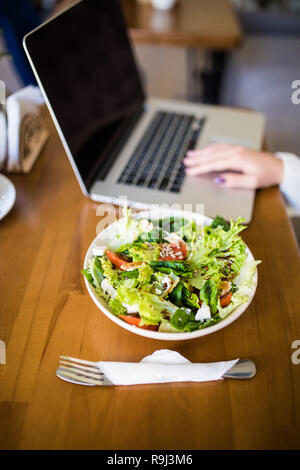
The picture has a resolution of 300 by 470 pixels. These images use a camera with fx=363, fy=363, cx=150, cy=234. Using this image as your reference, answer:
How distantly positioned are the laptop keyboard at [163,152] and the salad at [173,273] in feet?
0.73

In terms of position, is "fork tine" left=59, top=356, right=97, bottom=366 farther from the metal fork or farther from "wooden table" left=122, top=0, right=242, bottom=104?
"wooden table" left=122, top=0, right=242, bottom=104

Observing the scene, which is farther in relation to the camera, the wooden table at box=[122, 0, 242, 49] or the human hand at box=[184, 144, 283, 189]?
the wooden table at box=[122, 0, 242, 49]

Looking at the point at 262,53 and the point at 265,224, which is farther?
the point at 262,53

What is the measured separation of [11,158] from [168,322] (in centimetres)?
58

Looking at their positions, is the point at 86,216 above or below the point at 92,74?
below

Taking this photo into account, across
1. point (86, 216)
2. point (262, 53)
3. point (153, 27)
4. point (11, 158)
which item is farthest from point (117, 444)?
point (262, 53)

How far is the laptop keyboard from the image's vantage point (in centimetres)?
85

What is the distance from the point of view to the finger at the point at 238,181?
0.82m

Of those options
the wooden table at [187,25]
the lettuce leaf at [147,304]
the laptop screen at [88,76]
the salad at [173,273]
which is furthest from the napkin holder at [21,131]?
the wooden table at [187,25]

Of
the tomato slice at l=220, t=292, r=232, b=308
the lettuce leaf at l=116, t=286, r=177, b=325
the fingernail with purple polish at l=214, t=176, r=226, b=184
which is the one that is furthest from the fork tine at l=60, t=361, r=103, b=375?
the fingernail with purple polish at l=214, t=176, r=226, b=184

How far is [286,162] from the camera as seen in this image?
85 centimetres

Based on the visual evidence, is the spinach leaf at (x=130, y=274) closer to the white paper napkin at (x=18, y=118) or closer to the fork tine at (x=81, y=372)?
the fork tine at (x=81, y=372)

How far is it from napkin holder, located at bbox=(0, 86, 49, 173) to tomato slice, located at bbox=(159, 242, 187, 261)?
1.52 ft
